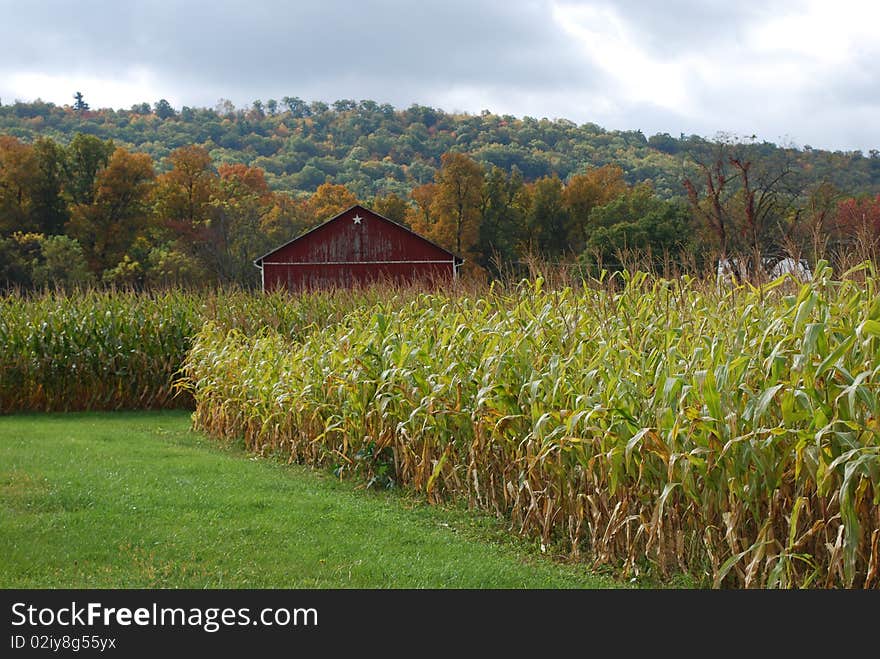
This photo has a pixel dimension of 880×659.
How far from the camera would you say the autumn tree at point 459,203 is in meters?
52.2

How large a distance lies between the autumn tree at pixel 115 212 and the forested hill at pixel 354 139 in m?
20.5

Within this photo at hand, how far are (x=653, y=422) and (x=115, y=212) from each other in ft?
163

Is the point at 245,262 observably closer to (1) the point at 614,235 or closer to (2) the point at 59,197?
(2) the point at 59,197

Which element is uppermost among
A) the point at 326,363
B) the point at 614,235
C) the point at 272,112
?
the point at 272,112

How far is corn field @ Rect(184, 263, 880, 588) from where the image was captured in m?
4.63

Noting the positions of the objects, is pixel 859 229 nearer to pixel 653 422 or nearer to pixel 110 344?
pixel 653 422

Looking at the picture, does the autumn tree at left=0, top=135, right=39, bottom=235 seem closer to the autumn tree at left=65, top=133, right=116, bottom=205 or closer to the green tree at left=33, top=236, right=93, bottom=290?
the autumn tree at left=65, top=133, right=116, bottom=205

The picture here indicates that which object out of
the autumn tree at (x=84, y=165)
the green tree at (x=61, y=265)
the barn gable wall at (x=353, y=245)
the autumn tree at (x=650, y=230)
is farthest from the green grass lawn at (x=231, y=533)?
the autumn tree at (x=84, y=165)

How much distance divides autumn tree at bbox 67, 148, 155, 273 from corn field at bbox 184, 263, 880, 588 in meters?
44.1

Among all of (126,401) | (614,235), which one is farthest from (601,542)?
(614,235)

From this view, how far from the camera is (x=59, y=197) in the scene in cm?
5012

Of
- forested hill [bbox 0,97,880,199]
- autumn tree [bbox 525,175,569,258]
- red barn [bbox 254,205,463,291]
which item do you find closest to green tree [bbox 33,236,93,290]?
red barn [bbox 254,205,463,291]

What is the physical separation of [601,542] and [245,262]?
45.3 meters

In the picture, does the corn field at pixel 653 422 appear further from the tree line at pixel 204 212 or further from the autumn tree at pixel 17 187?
the autumn tree at pixel 17 187
